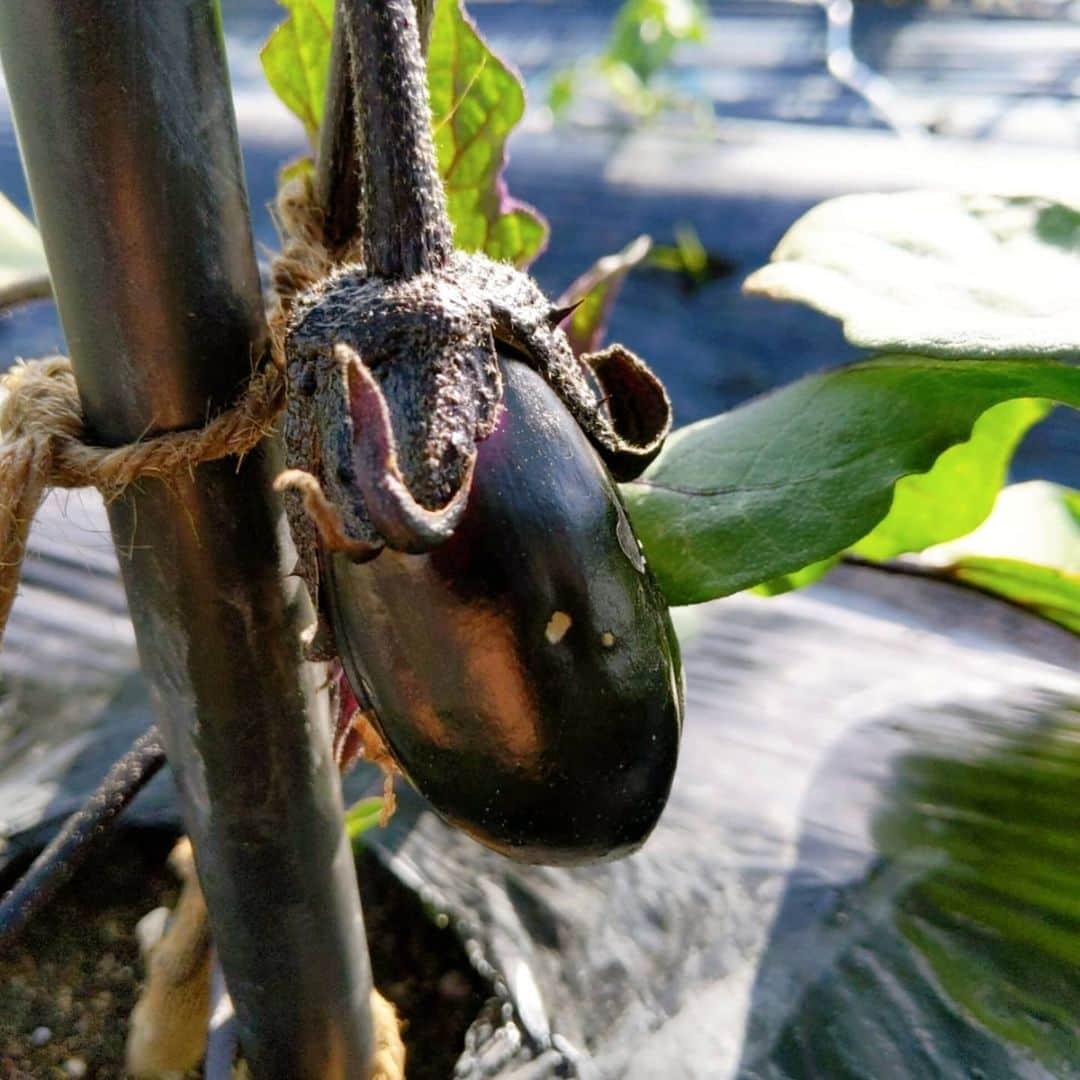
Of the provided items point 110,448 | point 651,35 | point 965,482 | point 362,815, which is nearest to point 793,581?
point 965,482

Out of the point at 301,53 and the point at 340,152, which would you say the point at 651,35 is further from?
the point at 340,152

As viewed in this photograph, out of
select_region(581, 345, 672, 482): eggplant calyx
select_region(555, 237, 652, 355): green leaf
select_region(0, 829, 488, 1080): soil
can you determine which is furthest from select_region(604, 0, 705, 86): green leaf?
select_region(581, 345, 672, 482): eggplant calyx

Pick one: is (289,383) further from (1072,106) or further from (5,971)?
(1072,106)

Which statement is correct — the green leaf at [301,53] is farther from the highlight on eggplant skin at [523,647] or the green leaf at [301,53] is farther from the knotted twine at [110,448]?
the highlight on eggplant skin at [523,647]

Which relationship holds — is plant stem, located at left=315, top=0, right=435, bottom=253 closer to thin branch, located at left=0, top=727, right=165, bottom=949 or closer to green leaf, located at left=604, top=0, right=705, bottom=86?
thin branch, located at left=0, top=727, right=165, bottom=949

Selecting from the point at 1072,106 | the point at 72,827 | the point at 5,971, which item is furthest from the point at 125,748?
the point at 1072,106

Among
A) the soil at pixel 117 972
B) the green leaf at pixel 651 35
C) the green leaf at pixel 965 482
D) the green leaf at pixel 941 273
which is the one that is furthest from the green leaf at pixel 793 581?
the green leaf at pixel 651 35
